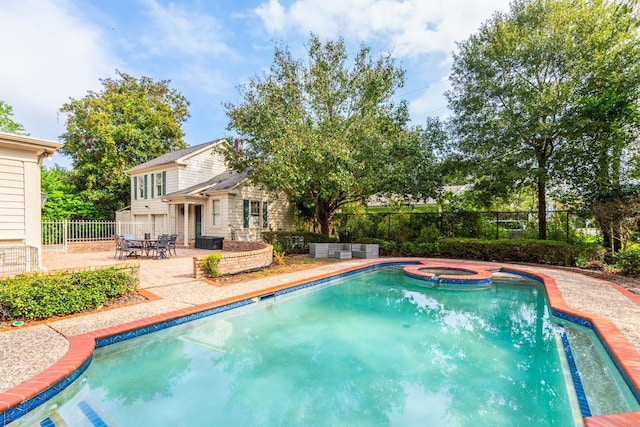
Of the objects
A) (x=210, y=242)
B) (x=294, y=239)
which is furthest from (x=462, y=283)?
(x=210, y=242)

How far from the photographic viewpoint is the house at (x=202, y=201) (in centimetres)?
1669

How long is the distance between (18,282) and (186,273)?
178 inches

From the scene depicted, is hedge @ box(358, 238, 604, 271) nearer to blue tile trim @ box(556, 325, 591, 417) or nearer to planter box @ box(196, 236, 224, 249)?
planter box @ box(196, 236, 224, 249)

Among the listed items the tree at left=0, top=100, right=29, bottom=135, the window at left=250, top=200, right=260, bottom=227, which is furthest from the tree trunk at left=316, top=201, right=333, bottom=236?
the tree at left=0, top=100, right=29, bottom=135

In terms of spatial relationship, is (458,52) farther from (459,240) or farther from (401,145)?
(459,240)

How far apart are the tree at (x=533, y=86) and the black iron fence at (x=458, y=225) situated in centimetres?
109

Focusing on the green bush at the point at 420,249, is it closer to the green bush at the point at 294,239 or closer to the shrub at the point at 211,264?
the green bush at the point at 294,239

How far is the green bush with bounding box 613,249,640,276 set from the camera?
9.81 meters

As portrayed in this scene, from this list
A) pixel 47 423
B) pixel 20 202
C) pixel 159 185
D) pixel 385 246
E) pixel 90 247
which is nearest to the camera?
pixel 47 423

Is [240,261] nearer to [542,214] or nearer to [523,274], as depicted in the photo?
[523,274]

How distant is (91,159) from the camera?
2533cm

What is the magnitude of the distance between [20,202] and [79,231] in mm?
11458

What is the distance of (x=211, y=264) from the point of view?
9125mm

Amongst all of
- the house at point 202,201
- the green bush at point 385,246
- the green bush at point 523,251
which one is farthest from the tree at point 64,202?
the green bush at point 523,251
